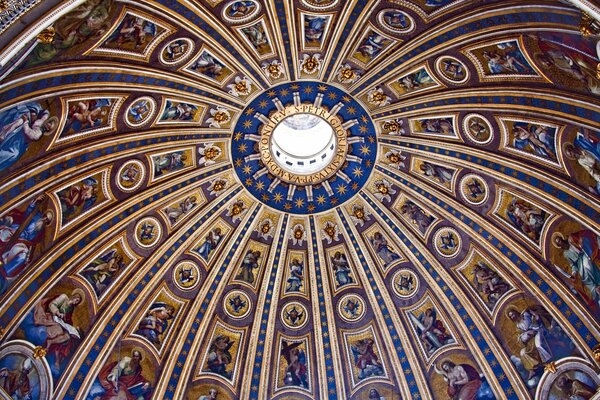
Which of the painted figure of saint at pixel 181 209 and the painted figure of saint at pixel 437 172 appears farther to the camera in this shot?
the painted figure of saint at pixel 181 209

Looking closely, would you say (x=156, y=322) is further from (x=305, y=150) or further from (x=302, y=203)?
(x=305, y=150)

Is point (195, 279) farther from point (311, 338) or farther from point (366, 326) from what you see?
point (366, 326)

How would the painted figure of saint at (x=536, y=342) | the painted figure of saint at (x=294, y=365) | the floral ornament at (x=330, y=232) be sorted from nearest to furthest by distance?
1. the painted figure of saint at (x=536, y=342)
2. the painted figure of saint at (x=294, y=365)
3. the floral ornament at (x=330, y=232)

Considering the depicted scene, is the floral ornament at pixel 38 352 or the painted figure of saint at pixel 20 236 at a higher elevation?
the painted figure of saint at pixel 20 236

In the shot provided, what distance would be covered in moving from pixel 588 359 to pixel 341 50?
1175 centimetres

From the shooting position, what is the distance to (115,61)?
745 inches

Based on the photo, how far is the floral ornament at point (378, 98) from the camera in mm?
22859

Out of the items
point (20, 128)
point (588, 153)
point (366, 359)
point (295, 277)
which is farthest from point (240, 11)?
point (366, 359)

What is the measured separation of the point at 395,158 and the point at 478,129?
3.45m

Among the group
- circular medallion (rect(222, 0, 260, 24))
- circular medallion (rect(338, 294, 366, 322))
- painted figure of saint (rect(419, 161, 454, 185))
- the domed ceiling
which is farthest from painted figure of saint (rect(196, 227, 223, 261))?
circular medallion (rect(222, 0, 260, 24))

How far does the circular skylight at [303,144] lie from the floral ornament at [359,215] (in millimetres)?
1991

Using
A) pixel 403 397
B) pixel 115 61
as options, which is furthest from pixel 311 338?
pixel 115 61

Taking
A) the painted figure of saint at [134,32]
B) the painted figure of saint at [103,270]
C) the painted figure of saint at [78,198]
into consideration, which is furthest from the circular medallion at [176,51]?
the painted figure of saint at [103,270]

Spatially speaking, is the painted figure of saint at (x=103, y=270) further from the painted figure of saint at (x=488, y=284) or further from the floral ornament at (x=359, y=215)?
the painted figure of saint at (x=488, y=284)
